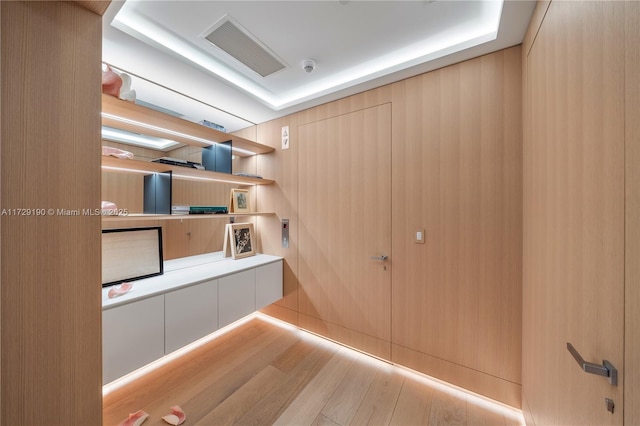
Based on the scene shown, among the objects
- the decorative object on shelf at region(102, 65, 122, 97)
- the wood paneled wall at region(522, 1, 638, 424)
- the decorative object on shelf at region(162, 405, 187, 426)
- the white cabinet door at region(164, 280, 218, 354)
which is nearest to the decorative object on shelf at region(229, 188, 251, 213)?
the white cabinet door at region(164, 280, 218, 354)

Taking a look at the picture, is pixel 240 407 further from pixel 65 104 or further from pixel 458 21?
pixel 458 21

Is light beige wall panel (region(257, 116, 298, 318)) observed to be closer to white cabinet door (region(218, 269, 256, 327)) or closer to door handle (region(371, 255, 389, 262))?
white cabinet door (region(218, 269, 256, 327))

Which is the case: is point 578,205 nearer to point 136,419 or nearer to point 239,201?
point 136,419

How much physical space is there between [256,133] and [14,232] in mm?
2564

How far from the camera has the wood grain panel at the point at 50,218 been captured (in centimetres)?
81

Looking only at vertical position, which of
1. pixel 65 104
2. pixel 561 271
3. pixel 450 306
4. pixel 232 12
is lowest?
pixel 450 306

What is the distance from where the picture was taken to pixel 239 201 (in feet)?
9.47

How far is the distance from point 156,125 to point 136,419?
2198mm

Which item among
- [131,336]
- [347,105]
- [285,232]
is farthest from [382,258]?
[131,336]

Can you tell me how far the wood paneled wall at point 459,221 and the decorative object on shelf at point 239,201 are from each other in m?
1.72

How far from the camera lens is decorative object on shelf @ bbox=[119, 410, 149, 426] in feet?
4.96

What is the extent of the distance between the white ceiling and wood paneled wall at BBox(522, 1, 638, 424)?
0.43 meters

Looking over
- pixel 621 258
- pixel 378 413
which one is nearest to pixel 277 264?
pixel 378 413

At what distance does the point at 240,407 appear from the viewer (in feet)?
5.53
